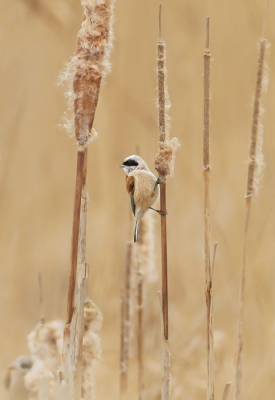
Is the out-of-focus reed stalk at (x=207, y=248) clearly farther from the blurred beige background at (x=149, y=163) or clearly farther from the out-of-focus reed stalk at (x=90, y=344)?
the blurred beige background at (x=149, y=163)

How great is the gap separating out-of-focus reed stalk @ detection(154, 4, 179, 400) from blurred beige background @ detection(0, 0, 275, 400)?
3.33 feet

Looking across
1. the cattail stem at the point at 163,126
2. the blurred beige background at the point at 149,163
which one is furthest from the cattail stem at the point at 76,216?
the blurred beige background at the point at 149,163

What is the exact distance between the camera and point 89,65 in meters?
0.91

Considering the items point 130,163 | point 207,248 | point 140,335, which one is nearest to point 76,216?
point 207,248

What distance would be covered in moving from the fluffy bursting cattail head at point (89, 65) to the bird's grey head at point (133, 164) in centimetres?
38

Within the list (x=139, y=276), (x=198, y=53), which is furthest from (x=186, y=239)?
(x=139, y=276)

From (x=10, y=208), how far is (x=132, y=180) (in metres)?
1.23

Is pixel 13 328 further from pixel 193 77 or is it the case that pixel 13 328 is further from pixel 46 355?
Result: pixel 193 77

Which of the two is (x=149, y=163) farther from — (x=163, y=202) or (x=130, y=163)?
(x=163, y=202)

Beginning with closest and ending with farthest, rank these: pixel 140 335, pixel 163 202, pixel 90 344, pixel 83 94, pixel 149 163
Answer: pixel 83 94 → pixel 163 202 → pixel 90 344 → pixel 140 335 → pixel 149 163

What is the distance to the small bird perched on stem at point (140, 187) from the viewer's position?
125cm

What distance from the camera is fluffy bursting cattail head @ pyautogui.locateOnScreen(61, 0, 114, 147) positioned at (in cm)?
91

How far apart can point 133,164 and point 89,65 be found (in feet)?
1.44

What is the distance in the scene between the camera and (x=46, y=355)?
1.30 metres
